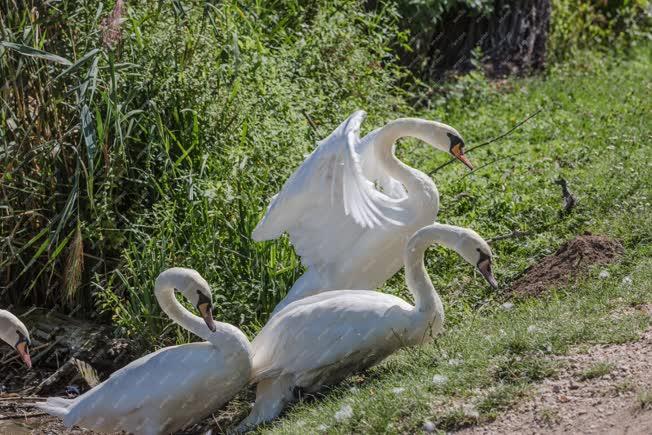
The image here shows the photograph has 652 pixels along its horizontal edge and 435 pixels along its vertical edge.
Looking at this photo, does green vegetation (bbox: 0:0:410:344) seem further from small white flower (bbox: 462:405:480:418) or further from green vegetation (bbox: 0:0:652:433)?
small white flower (bbox: 462:405:480:418)

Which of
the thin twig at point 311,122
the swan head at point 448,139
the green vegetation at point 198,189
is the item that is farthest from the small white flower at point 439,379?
the thin twig at point 311,122

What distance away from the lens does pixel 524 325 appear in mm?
5898

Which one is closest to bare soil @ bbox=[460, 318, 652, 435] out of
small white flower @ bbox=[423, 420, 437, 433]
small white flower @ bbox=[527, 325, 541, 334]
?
small white flower @ bbox=[423, 420, 437, 433]

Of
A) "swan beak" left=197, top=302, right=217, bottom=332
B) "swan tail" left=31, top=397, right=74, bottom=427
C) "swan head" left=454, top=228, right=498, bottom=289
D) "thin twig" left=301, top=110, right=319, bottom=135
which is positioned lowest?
"swan tail" left=31, top=397, right=74, bottom=427

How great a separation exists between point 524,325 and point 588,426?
112 cm

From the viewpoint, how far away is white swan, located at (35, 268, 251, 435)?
5980 mm

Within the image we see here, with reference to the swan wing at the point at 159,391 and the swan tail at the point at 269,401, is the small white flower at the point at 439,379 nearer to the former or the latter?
the swan tail at the point at 269,401

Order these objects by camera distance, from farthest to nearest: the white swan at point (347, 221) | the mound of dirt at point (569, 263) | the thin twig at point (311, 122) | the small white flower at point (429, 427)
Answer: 1. the thin twig at point (311, 122)
2. the mound of dirt at point (569, 263)
3. the white swan at point (347, 221)
4. the small white flower at point (429, 427)

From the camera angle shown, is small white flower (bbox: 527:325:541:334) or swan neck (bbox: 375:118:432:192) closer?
small white flower (bbox: 527:325:541:334)

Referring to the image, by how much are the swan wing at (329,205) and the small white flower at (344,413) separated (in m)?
1.44

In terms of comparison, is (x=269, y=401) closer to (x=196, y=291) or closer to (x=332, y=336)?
(x=332, y=336)

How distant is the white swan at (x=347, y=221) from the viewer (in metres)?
6.55

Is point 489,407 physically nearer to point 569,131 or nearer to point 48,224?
point 48,224

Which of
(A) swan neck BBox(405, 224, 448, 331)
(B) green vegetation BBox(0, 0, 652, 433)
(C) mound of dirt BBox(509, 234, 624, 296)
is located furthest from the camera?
(C) mound of dirt BBox(509, 234, 624, 296)
